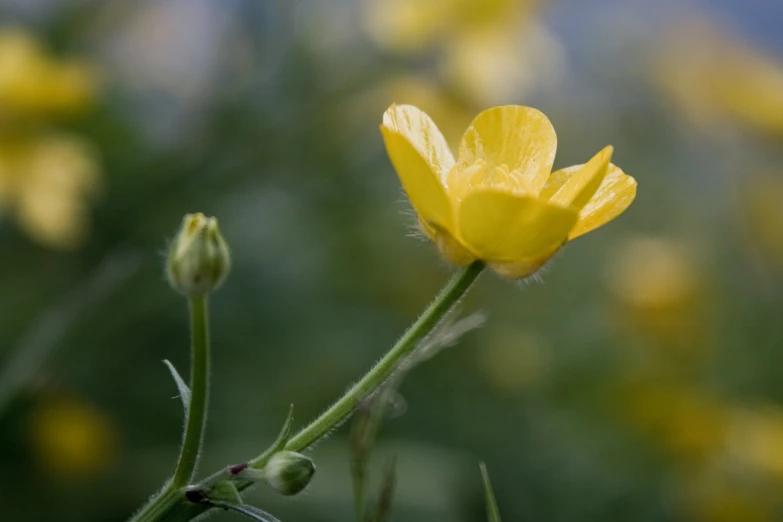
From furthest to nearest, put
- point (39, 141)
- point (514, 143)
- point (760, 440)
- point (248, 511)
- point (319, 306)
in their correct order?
point (319, 306) → point (760, 440) → point (39, 141) → point (514, 143) → point (248, 511)

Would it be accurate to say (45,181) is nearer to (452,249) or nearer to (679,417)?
(452,249)

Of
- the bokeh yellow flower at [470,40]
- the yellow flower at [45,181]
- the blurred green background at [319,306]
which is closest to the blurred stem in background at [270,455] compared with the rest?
the blurred green background at [319,306]

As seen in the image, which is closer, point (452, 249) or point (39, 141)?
point (452, 249)

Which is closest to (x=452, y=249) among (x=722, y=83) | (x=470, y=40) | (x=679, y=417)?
(x=470, y=40)

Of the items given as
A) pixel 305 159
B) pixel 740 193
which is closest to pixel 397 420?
pixel 305 159

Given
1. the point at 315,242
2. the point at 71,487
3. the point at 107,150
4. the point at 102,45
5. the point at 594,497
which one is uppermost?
the point at 102,45

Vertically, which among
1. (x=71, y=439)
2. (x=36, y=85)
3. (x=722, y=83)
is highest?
(x=36, y=85)

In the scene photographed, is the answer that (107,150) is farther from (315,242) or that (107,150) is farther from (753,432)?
(753,432)
